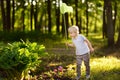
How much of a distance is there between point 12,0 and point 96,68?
883 inches

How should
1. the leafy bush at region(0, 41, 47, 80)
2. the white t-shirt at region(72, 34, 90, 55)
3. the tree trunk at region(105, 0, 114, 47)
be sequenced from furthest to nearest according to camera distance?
the tree trunk at region(105, 0, 114, 47) → the white t-shirt at region(72, 34, 90, 55) → the leafy bush at region(0, 41, 47, 80)

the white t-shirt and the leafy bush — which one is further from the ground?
the white t-shirt

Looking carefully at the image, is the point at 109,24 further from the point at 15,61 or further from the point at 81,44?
the point at 15,61

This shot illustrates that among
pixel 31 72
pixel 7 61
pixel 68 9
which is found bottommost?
pixel 31 72

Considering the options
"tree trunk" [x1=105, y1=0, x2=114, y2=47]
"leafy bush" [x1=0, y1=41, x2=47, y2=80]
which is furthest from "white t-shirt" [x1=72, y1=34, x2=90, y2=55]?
"tree trunk" [x1=105, y1=0, x2=114, y2=47]

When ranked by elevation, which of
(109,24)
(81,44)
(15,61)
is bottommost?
(109,24)

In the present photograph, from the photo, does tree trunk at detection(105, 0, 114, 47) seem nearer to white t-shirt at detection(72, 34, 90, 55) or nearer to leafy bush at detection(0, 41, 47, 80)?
leafy bush at detection(0, 41, 47, 80)

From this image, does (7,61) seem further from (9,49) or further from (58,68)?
(58,68)

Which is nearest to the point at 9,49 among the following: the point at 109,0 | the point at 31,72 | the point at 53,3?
the point at 31,72

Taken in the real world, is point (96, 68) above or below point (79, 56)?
below

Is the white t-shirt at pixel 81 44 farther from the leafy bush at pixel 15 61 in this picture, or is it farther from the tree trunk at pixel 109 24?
the tree trunk at pixel 109 24

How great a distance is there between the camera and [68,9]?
11.8 metres

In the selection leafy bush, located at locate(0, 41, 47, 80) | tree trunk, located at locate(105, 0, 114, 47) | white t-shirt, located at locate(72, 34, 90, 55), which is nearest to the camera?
leafy bush, located at locate(0, 41, 47, 80)

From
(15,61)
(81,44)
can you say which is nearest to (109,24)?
(81,44)
